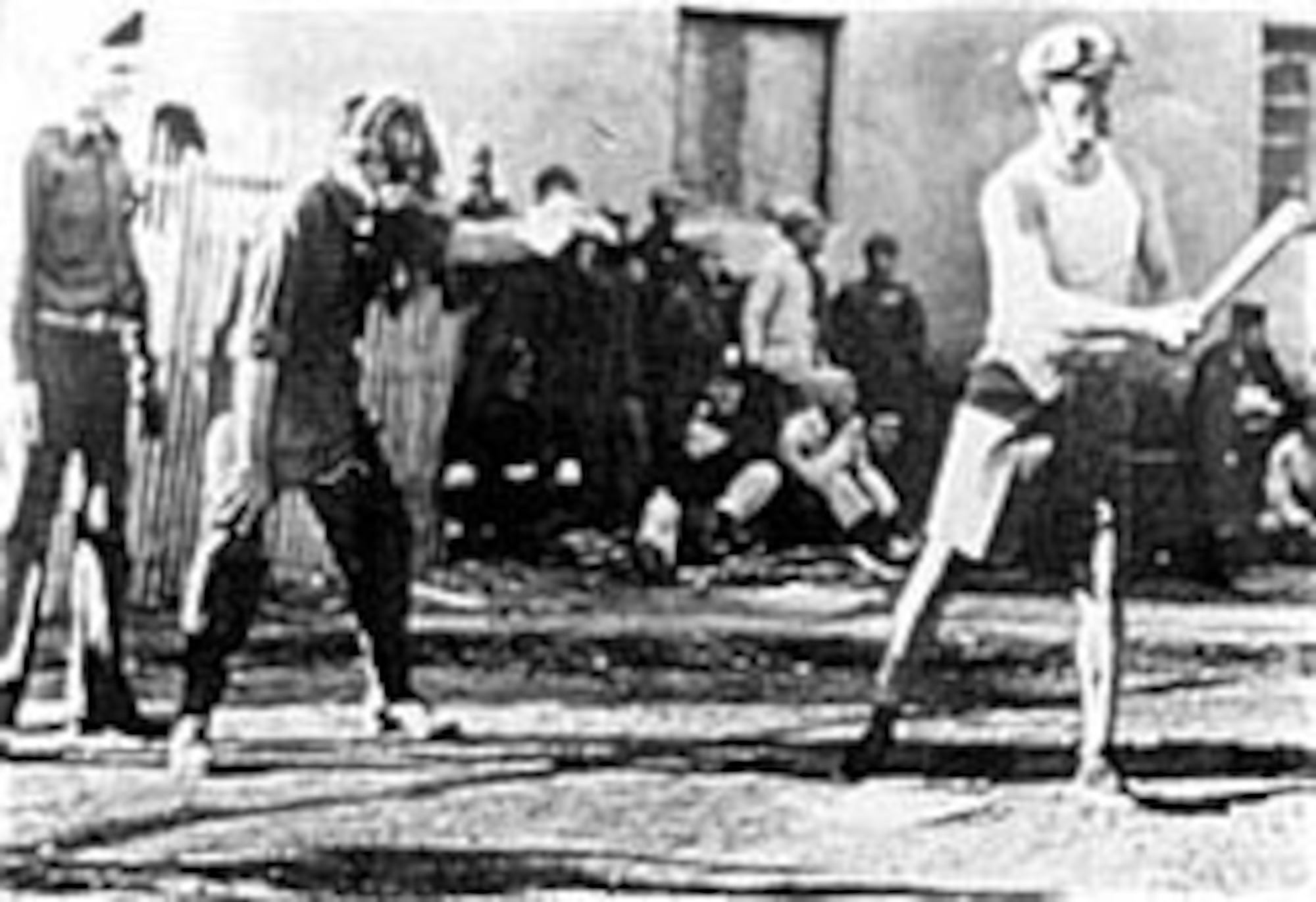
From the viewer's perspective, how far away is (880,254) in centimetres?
180

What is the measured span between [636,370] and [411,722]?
0.34 metres

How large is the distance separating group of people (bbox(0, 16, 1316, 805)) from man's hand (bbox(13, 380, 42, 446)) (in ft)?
0.13

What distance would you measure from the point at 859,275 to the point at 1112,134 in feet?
0.75

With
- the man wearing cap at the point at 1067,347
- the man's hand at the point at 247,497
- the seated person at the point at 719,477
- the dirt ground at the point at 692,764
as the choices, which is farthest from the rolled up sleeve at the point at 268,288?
the man wearing cap at the point at 1067,347

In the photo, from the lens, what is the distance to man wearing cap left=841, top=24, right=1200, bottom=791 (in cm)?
178

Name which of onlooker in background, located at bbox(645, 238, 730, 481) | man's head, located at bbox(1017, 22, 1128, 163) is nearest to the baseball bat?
man's head, located at bbox(1017, 22, 1128, 163)

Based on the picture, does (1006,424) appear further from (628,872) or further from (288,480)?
(288,480)

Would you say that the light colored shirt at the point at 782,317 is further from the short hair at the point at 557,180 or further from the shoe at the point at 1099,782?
the shoe at the point at 1099,782

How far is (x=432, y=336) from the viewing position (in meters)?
1.80

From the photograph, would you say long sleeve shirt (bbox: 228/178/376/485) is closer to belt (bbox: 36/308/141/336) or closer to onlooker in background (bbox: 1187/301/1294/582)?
belt (bbox: 36/308/141/336)

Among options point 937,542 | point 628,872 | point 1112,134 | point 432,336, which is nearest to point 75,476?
point 432,336

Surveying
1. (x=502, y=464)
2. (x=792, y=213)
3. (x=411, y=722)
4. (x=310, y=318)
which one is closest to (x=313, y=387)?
(x=310, y=318)

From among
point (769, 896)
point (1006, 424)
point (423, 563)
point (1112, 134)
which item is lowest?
point (769, 896)

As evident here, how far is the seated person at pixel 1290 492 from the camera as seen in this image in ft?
6.06
